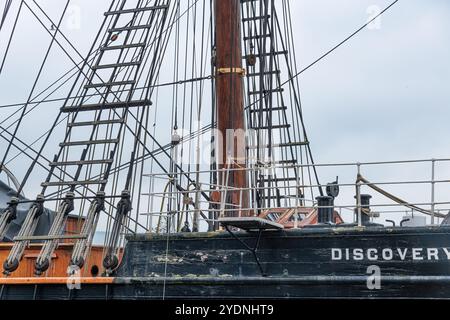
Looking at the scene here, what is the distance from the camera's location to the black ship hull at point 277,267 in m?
8.46

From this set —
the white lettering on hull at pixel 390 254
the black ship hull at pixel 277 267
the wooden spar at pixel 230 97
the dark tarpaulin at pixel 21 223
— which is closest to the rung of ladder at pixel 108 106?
the wooden spar at pixel 230 97

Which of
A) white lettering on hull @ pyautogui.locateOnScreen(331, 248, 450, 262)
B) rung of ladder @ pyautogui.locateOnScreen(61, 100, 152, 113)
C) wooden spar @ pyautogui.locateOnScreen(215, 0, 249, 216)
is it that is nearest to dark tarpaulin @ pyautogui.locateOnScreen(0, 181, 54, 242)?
rung of ladder @ pyautogui.locateOnScreen(61, 100, 152, 113)

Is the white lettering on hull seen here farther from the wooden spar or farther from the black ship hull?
the wooden spar

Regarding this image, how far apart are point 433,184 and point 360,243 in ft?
3.99

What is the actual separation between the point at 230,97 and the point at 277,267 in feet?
13.0

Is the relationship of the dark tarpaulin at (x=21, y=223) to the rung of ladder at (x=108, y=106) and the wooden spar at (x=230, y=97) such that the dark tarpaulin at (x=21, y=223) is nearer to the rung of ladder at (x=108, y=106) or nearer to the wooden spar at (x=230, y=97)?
the rung of ladder at (x=108, y=106)

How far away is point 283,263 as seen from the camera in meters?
8.94

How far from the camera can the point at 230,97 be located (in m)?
11.9

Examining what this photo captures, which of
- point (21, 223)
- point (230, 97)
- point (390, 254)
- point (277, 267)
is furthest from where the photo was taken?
point (21, 223)

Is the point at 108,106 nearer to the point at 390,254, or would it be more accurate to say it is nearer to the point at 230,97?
the point at 230,97

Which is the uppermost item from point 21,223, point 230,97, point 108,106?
point 230,97

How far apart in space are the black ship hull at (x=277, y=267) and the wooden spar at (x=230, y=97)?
6.02ft

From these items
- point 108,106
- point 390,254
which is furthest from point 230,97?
point 390,254
